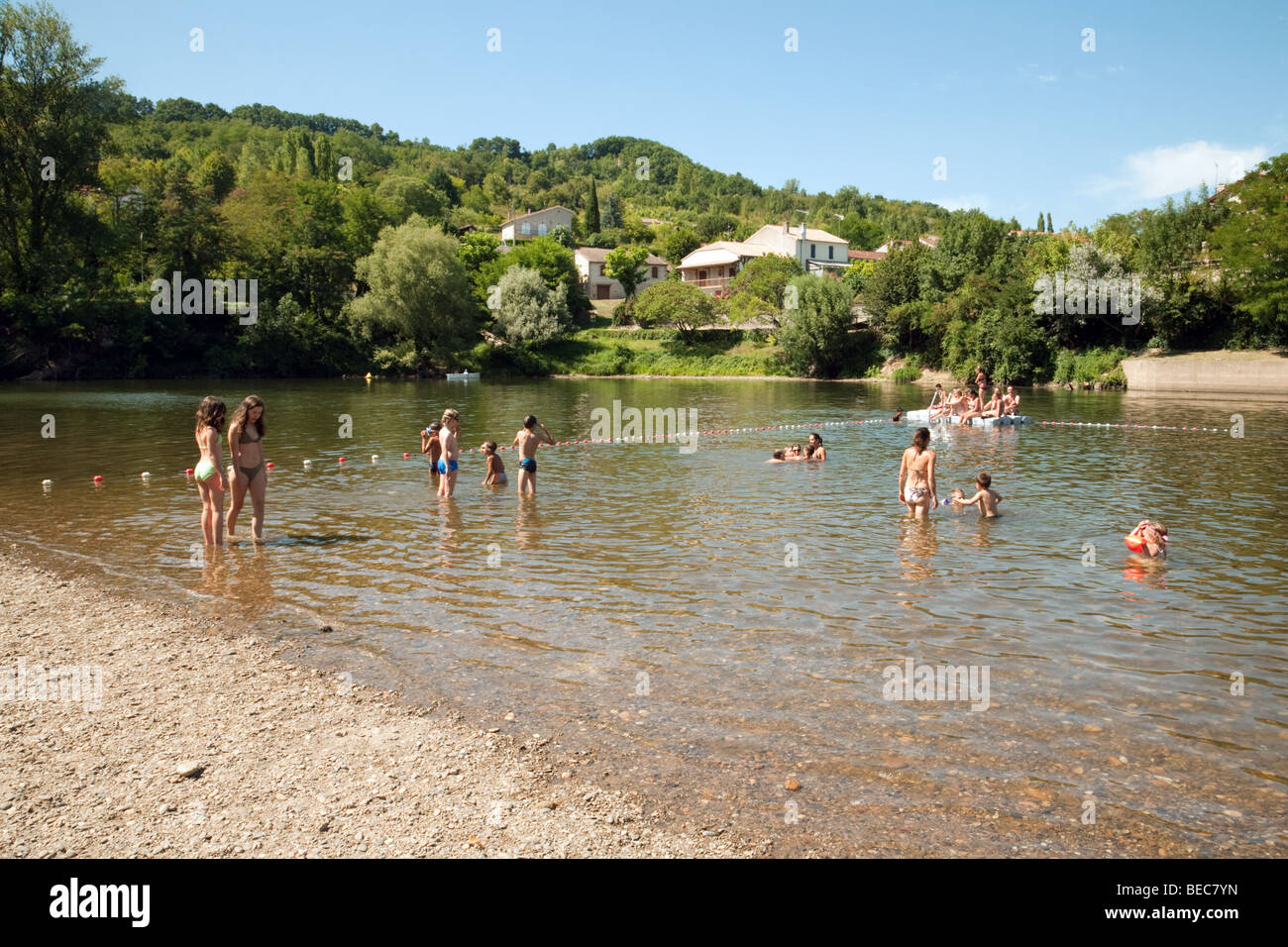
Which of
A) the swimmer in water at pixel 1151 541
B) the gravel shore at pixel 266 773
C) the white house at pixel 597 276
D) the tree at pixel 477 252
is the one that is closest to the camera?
the gravel shore at pixel 266 773

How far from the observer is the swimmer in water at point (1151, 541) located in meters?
14.3

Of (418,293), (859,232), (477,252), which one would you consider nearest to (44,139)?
(418,293)

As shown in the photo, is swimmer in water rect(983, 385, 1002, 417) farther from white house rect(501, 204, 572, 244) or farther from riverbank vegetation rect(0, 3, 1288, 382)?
white house rect(501, 204, 572, 244)

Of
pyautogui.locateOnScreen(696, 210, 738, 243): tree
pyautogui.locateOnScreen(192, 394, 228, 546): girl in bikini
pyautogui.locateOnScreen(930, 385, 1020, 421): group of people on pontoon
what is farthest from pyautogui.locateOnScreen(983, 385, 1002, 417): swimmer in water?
pyautogui.locateOnScreen(696, 210, 738, 243): tree

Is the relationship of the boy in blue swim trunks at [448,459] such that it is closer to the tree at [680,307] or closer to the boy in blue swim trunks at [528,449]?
the boy in blue swim trunks at [528,449]

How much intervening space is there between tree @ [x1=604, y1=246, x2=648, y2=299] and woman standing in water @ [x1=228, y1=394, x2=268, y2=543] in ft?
320

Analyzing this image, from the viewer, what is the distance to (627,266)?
11081 cm

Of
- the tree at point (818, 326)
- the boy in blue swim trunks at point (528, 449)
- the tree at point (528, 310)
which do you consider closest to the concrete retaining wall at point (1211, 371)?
the tree at point (818, 326)

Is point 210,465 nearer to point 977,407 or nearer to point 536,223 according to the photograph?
point 977,407

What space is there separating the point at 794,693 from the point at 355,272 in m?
79.2

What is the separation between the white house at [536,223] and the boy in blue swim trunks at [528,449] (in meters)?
120
